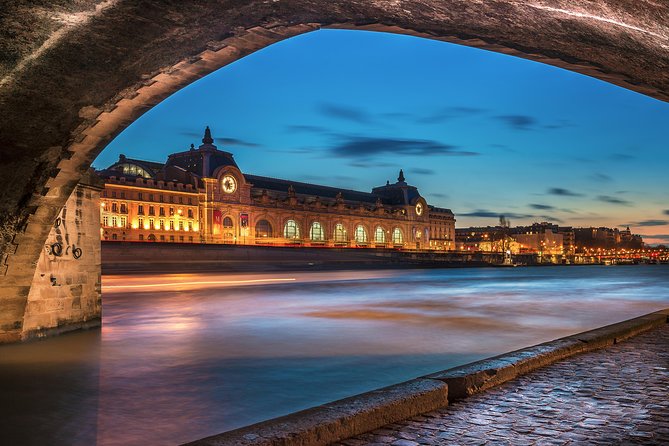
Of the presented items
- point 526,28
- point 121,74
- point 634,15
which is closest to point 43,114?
point 121,74

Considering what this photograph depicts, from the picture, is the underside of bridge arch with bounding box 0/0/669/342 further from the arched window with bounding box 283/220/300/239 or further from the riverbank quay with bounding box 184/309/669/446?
the arched window with bounding box 283/220/300/239

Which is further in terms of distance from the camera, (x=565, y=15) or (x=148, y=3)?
(x=148, y=3)

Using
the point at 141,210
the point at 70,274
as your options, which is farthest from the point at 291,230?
the point at 70,274

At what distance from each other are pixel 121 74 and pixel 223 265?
41635 millimetres

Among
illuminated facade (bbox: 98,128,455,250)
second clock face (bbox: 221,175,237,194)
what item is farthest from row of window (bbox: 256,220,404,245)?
second clock face (bbox: 221,175,237,194)

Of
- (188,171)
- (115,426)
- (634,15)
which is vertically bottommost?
(115,426)

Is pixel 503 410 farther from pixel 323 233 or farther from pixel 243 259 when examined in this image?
pixel 323 233

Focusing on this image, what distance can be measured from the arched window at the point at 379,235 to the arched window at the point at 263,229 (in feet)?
93.6

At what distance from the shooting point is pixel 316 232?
340 feet

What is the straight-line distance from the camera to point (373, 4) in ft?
12.6

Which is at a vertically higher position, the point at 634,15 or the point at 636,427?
the point at 634,15

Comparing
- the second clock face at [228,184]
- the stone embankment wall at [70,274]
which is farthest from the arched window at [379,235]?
the stone embankment wall at [70,274]

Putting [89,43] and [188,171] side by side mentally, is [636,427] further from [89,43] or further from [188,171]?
[188,171]

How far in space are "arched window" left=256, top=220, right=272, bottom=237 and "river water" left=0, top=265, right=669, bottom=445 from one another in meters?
75.6
